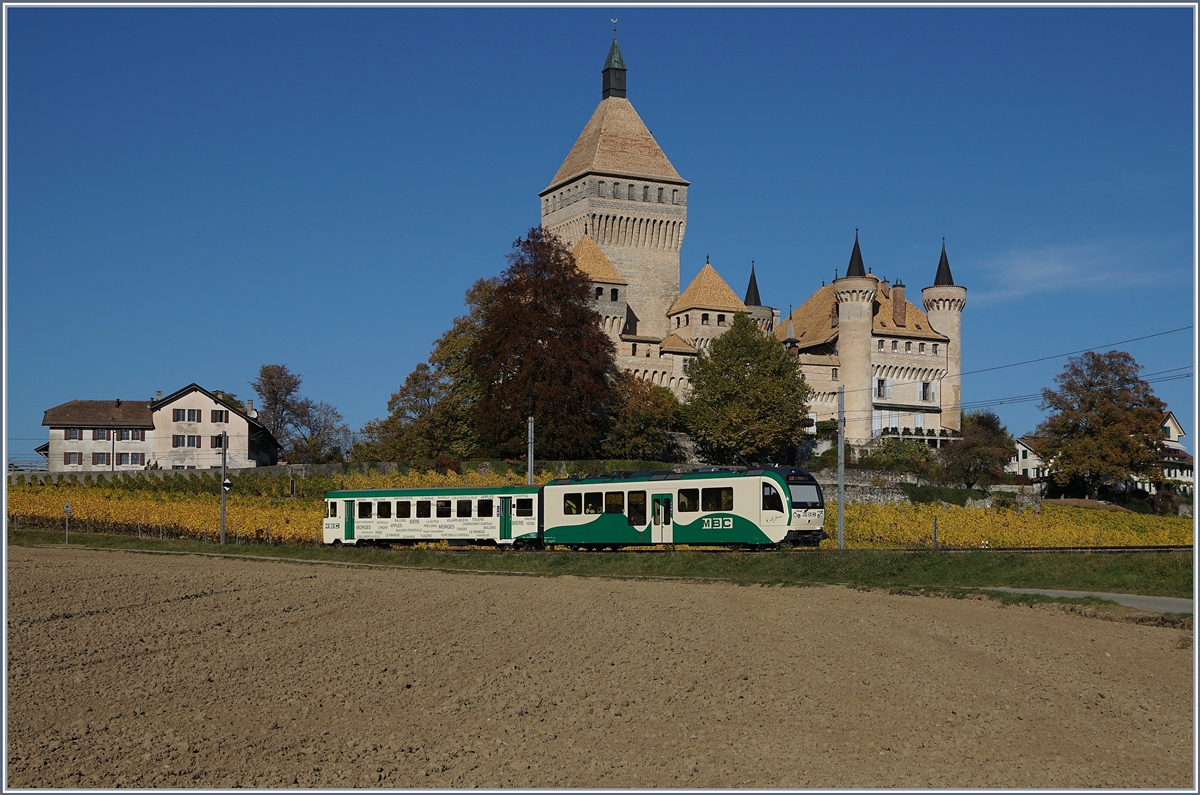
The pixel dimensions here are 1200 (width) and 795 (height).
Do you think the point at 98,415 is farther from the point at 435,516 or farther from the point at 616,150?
the point at 435,516

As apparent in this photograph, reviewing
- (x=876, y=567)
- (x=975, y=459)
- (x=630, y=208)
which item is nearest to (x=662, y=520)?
(x=876, y=567)

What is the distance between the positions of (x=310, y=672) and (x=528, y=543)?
25394 mm

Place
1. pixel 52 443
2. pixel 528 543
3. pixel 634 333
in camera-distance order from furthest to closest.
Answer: pixel 634 333
pixel 52 443
pixel 528 543

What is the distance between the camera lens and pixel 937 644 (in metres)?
21.8

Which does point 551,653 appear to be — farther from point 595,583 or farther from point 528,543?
point 528,543

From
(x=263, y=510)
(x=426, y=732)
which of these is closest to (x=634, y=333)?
(x=263, y=510)

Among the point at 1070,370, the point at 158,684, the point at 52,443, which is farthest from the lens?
the point at 52,443

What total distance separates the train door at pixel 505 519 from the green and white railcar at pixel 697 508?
133 inches

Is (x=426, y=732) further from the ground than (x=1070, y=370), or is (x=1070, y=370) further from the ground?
(x=1070, y=370)

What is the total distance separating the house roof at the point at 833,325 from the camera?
4222 inches

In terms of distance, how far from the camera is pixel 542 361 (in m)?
71.2

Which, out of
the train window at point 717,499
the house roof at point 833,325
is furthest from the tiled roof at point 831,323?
the train window at point 717,499

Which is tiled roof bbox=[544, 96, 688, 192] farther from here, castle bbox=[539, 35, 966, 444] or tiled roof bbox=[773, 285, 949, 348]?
tiled roof bbox=[773, 285, 949, 348]

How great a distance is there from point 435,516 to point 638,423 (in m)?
30.7
